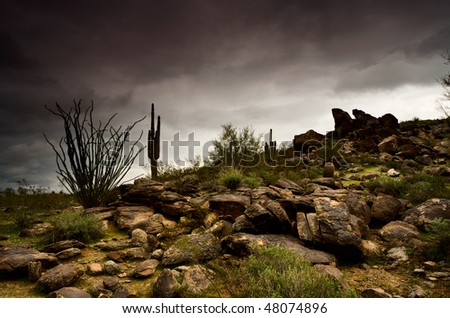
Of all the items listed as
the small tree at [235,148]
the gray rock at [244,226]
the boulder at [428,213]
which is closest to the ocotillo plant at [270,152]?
the small tree at [235,148]

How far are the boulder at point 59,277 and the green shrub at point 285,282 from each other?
6.71 ft

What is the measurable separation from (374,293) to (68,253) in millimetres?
4187

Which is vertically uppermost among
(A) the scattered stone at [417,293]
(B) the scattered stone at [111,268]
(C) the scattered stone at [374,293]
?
(B) the scattered stone at [111,268]

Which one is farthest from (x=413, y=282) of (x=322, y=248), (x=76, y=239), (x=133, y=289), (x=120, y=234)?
(x=76, y=239)

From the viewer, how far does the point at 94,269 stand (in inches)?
166

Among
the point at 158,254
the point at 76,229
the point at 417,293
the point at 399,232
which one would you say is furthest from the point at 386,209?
the point at 76,229

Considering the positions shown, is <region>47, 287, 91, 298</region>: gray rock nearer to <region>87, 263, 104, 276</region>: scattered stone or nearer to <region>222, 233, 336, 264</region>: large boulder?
<region>87, 263, 104, 276</region>: scattered stone

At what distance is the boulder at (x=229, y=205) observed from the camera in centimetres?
640

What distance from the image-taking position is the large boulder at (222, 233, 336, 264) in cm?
435

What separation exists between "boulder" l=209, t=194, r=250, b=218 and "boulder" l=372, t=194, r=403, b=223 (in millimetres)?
2573

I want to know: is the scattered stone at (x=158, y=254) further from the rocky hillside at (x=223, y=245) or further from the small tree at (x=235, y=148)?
the small tree at (x=235, y=148)

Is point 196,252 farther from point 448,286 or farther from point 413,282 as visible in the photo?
point 448,286

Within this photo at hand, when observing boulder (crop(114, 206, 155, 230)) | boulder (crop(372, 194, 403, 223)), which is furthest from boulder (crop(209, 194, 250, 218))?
boulder (crop(372, 194, 403, 223))

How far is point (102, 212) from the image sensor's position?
695cm
